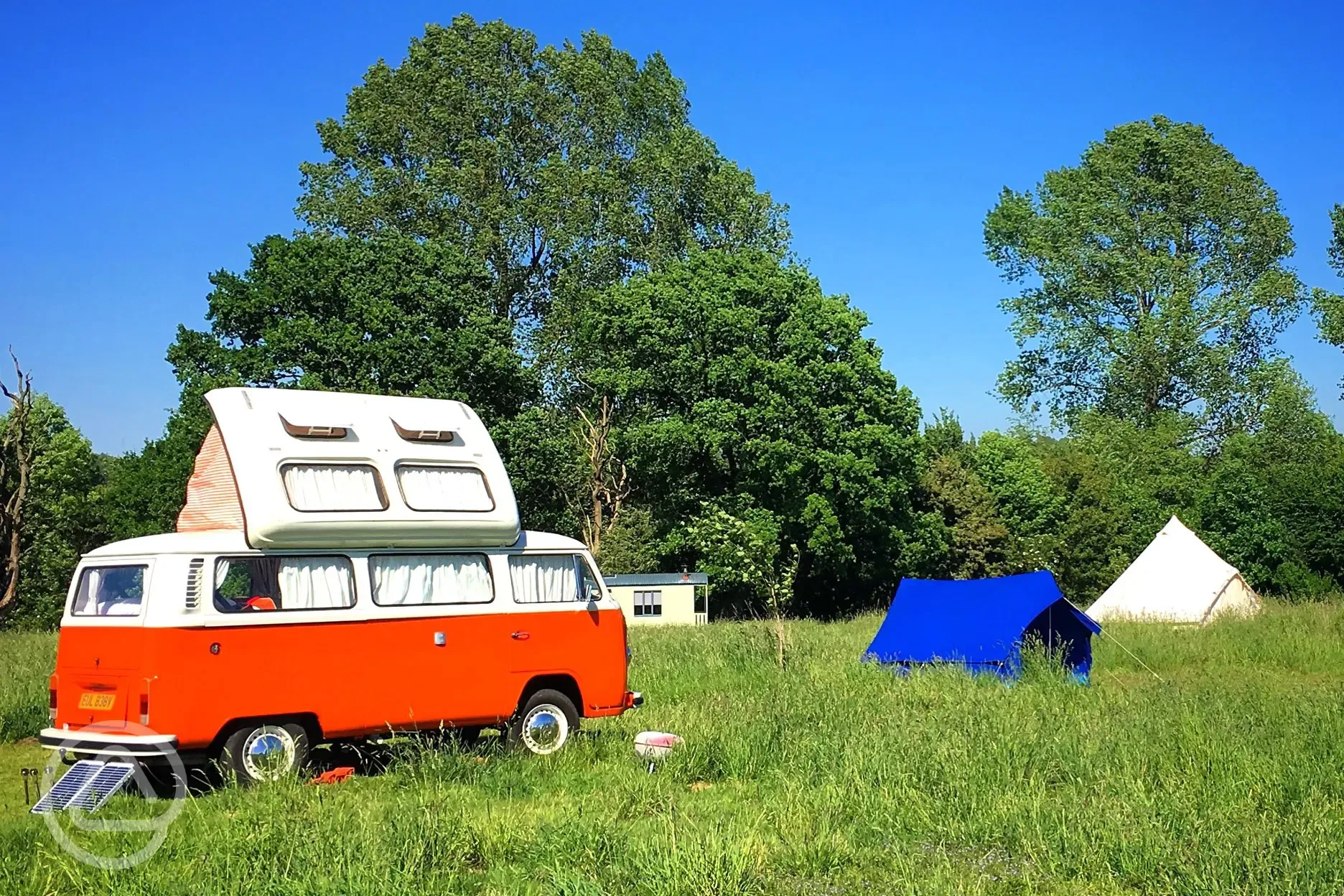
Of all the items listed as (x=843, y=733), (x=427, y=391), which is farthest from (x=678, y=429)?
(x=843, y=733)

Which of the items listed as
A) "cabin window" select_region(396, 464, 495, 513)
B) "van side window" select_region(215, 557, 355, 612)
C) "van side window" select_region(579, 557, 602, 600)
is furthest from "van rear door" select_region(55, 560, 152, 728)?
"van side window" select_region(579, 557, 602, 600)

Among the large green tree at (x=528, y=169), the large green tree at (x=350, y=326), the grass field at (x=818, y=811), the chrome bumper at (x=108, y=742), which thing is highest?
the large green tree at (x=528, y=169)

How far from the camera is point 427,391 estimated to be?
40562 millimetres

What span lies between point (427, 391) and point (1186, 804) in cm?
3331

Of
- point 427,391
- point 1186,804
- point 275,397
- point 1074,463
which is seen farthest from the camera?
point 1074,463

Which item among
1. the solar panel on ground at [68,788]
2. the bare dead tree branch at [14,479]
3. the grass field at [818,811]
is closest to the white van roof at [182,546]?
the solar panel on ground at [68,788]

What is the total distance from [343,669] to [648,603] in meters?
36.3

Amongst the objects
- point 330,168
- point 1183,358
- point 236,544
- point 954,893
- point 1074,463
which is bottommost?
point 954,893

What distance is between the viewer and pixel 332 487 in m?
12.4

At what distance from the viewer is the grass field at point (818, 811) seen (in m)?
7.95

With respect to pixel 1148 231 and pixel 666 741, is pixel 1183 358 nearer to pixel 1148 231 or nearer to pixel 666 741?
pixel 1148 231

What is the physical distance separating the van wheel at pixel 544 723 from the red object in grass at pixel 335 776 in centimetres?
205

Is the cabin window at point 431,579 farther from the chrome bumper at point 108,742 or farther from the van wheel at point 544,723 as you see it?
the chrome bumper at point 108,742

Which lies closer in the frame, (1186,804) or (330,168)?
(1186,804)
